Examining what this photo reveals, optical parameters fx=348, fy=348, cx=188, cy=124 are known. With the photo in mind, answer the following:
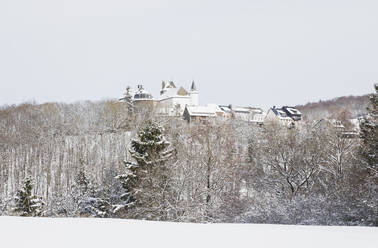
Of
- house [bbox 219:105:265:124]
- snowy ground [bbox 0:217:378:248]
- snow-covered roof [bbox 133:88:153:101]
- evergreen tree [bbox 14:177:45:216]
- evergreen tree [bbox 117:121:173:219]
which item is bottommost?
evergreen tree [bbox 14:177:45:216]

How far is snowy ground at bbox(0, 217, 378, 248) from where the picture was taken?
5133mm

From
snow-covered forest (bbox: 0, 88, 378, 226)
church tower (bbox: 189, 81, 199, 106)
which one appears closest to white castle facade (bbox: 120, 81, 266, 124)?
church tower (bbox: 189, 81, 199, 106)

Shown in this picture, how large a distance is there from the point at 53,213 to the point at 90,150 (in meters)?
17.5

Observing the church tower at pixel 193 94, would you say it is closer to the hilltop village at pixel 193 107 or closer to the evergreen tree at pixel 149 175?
the hilltop village at pixel 193 107

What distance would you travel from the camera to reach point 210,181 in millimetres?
19625

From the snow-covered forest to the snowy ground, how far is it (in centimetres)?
870

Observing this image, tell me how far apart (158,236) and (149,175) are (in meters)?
11.4

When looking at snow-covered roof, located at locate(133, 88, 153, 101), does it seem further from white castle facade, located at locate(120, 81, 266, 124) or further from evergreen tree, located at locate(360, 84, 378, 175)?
evergreen tree, located at locate(360, 84, 378, 175)

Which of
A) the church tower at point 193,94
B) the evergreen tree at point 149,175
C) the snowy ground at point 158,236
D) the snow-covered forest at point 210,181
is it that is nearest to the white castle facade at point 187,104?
the church tower at point 193,94

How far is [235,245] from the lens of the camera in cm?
513

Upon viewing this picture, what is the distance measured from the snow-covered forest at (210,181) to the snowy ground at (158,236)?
8698mm

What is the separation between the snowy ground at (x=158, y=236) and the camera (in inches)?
202

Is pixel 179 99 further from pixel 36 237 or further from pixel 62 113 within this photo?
pixel 36 237

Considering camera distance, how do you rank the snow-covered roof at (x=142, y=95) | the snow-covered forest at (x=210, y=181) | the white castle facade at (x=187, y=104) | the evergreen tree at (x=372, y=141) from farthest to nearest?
the snow-covered roof at (x=142, y=95)
the white castle facade at (x=187, y=104)
the evergreen tree at (x=372, y=141)
the snow-covered forest at (x=210, y=181)
